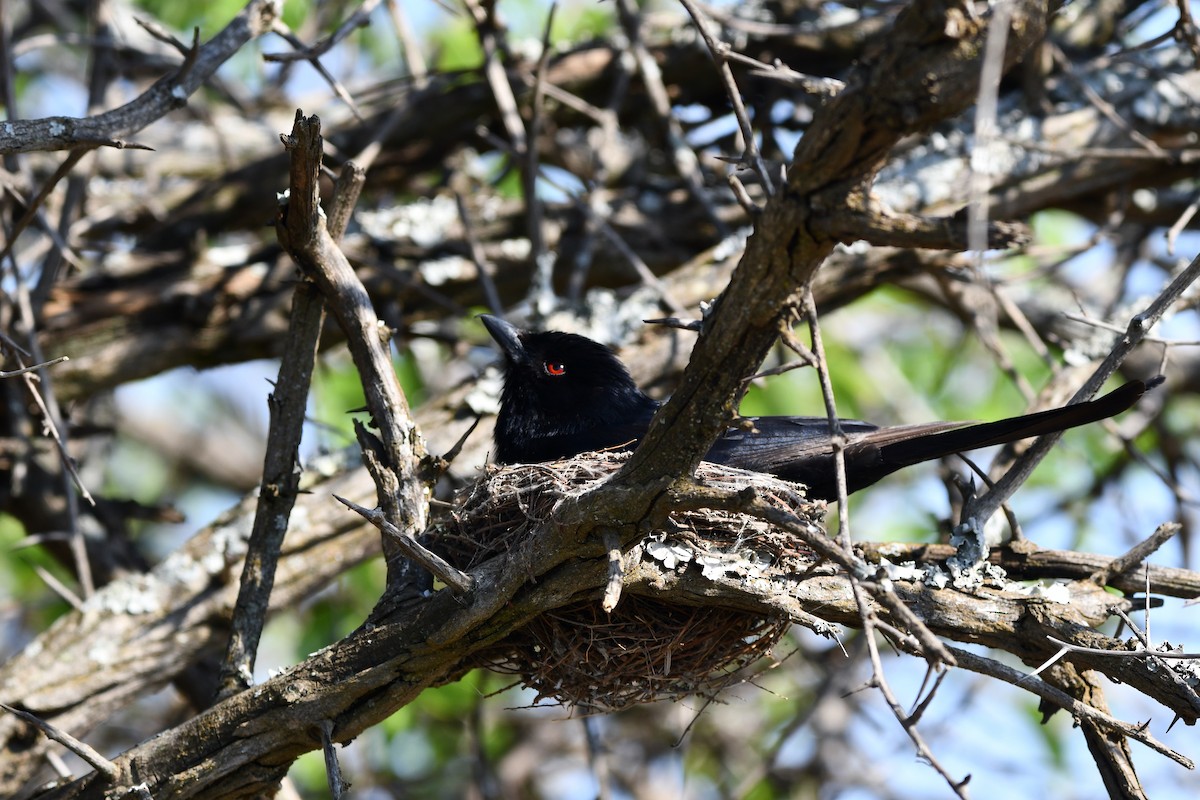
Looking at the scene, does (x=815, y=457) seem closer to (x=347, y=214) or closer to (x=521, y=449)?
(x=521, y=449)

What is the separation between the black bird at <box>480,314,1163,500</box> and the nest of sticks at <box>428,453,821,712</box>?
0.35 metres

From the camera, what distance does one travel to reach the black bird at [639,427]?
3.08 metres

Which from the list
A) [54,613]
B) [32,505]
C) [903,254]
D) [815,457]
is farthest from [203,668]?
[903,254]

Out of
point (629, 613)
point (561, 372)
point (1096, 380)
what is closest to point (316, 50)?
point (561, 372)

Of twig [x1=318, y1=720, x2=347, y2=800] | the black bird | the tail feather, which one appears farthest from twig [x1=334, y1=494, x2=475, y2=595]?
the tail feather

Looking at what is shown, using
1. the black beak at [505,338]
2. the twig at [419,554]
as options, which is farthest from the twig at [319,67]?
the twig at [419,554]

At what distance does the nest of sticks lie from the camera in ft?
9.78

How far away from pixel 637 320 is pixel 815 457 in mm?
1587

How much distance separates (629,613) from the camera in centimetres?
310

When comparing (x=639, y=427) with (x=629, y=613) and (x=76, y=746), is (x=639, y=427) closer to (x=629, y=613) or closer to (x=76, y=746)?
(x=629, y=613)

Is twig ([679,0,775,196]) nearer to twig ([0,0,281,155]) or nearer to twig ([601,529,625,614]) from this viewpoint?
twig ([601,529,625,614])

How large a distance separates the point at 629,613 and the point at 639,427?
1096 mm

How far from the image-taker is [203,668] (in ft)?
15.5

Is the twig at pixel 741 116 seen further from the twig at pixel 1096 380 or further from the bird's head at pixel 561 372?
the bird's head at pixel 561 372
